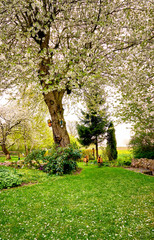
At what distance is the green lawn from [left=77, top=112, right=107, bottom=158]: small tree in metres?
14.4

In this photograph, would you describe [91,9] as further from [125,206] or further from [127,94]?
[125,206]

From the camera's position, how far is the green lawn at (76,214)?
8.91 ft

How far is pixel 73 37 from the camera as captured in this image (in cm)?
876

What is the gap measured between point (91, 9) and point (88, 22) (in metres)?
0.61

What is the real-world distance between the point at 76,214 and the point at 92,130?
1614cm

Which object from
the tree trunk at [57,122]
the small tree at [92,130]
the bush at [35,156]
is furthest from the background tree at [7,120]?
the small tree at [92,130]

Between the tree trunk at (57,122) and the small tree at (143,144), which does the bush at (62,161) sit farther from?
the small tree at (143,144)

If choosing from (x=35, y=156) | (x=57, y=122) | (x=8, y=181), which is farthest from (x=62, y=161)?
(x=8, y=181)

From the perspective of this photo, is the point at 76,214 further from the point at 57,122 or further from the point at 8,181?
the point at 57,122

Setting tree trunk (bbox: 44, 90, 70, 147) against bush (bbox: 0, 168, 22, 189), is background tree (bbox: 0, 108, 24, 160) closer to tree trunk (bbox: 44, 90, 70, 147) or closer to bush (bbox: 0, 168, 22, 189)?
tree trunk (bbox: 44, 90, 70, 147)

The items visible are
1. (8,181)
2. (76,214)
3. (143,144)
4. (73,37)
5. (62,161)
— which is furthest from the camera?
(143,144)

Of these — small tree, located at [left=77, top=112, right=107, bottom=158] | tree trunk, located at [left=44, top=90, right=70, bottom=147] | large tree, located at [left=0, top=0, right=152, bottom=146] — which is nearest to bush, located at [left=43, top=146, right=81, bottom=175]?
tree trunk, located at [left=44, top=90, right=70, bottom=147]

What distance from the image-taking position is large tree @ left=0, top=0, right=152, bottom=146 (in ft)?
23.5

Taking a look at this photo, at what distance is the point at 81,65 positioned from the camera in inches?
311
